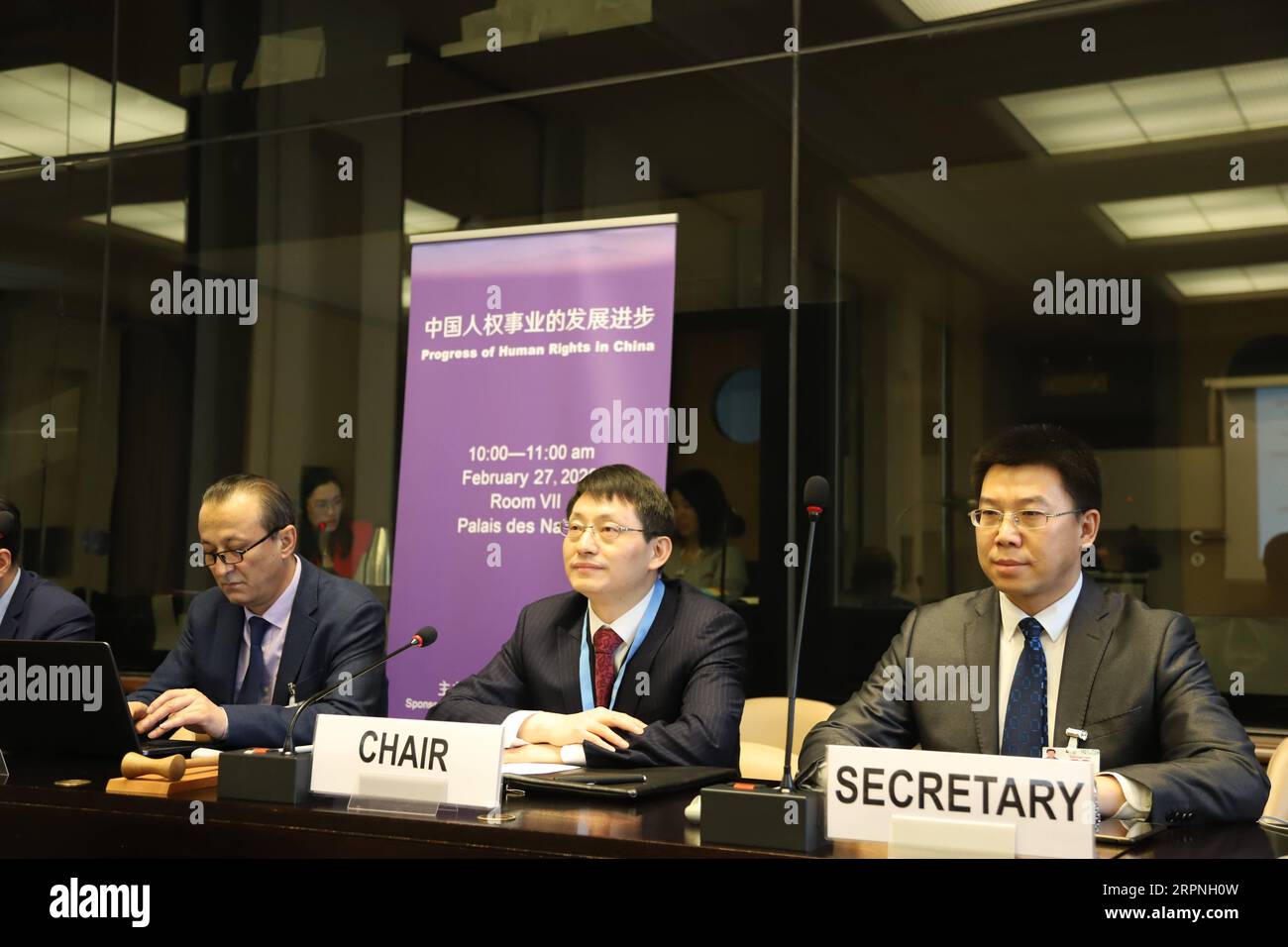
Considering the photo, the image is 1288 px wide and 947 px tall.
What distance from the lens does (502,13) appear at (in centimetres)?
470

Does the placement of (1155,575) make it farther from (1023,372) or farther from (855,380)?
(855,380)

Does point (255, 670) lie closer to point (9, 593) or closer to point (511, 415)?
point (9, 593)

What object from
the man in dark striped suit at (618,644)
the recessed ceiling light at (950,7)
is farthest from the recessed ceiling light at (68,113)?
the man in dark striped suit at (618,644)

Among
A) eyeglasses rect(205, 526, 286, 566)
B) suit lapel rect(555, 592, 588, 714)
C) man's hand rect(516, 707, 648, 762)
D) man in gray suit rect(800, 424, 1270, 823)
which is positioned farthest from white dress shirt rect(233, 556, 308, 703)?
man in gray suit rect(800, 424, 1270, 823)

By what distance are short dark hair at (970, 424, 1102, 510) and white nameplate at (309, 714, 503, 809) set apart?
1.14m

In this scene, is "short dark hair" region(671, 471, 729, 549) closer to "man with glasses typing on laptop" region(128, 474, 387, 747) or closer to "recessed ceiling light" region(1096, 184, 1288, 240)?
"man with glasses typing on laptop" region(128, 474, 387, 747)

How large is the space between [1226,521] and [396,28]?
3.58 metres

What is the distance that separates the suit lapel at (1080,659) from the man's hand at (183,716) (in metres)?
1.70

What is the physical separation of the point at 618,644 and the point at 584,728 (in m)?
0.36

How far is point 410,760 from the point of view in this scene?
1.94 meters

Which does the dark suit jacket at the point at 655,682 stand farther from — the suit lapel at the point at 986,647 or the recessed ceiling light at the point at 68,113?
the recessed ceiling light at the point at 68,113

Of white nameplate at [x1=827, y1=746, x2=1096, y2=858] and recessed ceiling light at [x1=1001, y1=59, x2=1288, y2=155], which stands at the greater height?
recessed ceiling light at [x1=1001, y1=59, x2=1288, y2=155]

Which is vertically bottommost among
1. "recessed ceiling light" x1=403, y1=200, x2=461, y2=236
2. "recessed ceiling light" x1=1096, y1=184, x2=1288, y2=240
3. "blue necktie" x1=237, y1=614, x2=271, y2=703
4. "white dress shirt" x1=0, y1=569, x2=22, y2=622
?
"blue necktie" x1=237, y1=614, x2=271, y2=703

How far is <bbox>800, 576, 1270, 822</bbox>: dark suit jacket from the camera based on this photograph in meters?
1.94
